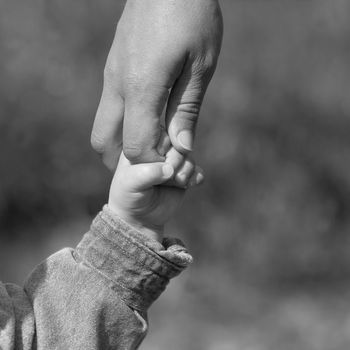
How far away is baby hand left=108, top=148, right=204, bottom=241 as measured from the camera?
0.65 m

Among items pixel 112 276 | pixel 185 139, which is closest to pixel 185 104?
pixel 185 139

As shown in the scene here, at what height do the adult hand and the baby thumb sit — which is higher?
the adult hand

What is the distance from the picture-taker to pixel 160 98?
2.01 feet

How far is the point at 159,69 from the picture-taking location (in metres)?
0.61

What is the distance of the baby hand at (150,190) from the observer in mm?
648

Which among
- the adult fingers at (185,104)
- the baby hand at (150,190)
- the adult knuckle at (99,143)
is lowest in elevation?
the baby hand at (150,190)

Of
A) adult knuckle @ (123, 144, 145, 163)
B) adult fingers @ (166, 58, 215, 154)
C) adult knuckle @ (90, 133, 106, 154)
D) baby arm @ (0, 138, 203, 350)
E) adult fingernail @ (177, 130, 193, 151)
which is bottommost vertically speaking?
baby arm @ (0, 138, 203, 350)

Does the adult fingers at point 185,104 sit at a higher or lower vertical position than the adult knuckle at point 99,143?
higher

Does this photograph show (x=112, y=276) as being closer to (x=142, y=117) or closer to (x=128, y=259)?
(x=128, y=259)

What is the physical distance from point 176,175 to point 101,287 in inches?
3.7

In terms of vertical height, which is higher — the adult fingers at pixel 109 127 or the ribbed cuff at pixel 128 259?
the adult fingers at pixel 109 127

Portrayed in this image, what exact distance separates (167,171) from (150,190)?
0.09 feet

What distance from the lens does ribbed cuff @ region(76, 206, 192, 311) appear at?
0.67 meters

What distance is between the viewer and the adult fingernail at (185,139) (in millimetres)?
644
